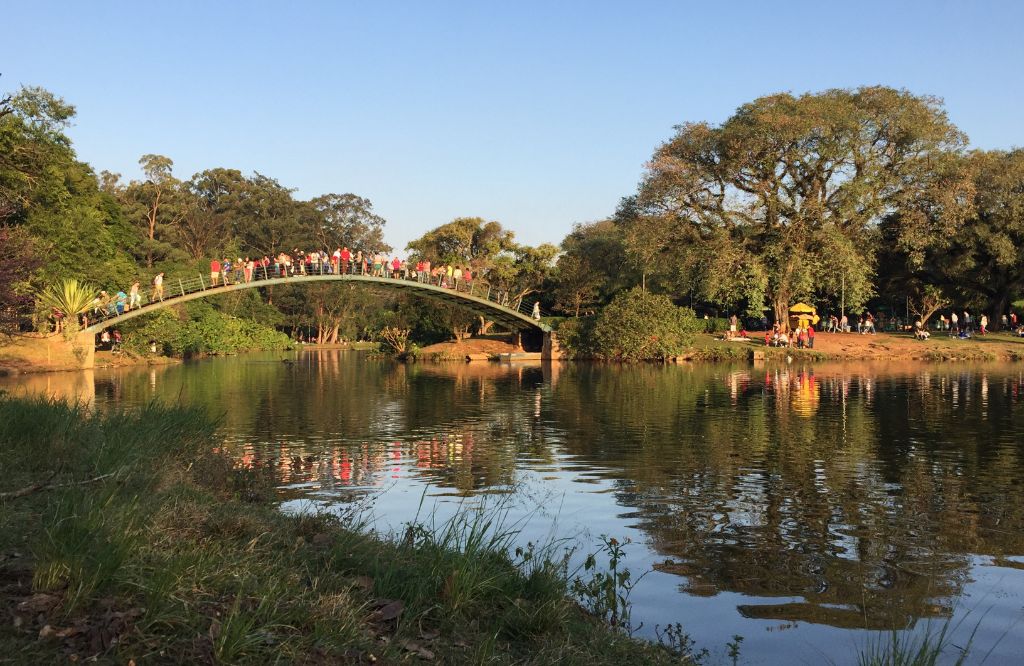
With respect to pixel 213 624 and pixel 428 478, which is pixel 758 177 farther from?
pixel 213 624

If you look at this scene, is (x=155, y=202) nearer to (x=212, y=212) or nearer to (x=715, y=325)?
(x=212, y=212)

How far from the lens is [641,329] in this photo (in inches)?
2034

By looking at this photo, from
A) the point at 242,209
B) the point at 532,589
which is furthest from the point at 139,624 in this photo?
the point at 242,209

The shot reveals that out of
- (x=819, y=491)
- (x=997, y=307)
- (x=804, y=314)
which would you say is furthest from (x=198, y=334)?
(x=997, y=307)

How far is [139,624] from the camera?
14.3 ft

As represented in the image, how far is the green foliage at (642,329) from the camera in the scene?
51.8m

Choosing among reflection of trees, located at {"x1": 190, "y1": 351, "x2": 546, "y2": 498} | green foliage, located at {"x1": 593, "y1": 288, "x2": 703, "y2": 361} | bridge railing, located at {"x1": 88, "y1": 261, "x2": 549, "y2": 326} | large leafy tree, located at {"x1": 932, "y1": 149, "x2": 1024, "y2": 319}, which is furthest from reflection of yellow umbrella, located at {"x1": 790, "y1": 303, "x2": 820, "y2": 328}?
reflection of trees, located at {"x1": 190, "y1": 351, "x2": 546, "y2": 498}

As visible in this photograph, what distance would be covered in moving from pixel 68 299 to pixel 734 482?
39.2m

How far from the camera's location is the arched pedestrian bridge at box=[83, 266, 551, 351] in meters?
45.8

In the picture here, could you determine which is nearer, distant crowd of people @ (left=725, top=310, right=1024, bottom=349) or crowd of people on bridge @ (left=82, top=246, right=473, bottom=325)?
crowd of people on bridge @ (left=82, top=246, right=473, bottom=325)

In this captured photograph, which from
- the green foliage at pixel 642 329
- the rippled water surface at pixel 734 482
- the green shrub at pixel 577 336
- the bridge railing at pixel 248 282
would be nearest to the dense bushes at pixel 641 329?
the green foliage at pixel 642 329

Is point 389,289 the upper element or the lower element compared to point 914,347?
upper

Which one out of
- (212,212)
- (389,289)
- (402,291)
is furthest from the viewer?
(212,212)

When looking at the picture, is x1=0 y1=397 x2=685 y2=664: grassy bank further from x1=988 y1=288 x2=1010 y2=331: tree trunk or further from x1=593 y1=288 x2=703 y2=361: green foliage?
x1=988 y1=288 x2=1010 y2=331: tree trunk
